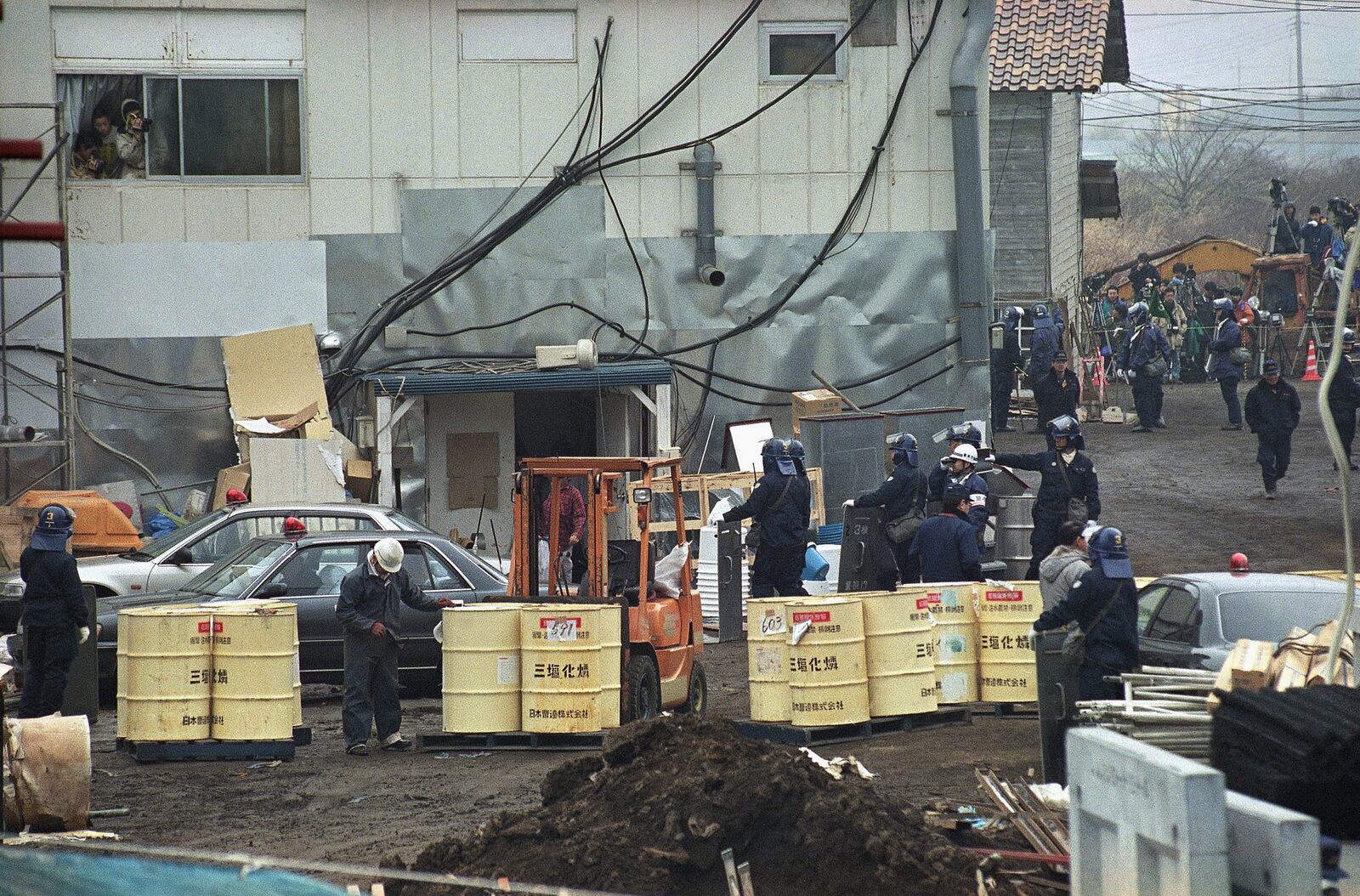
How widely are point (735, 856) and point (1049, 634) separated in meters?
3.13

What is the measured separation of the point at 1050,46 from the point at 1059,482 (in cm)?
1866

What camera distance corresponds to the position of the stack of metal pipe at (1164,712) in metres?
6.58

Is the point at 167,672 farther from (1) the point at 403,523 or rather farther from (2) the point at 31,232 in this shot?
(2) the point at 31,232

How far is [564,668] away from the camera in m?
10.7

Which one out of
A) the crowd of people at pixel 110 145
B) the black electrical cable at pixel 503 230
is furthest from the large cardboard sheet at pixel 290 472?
the crowd of people at pixel 110 145

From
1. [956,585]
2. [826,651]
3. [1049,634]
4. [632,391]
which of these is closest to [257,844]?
[826,651]

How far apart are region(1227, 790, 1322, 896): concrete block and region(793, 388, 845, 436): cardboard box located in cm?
1443

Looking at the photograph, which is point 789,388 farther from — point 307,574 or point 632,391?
point 307,574

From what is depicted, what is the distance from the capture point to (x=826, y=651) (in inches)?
426

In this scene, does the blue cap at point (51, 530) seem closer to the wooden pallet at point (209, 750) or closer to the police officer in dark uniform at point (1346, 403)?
the wooden pallet at point (209, 750)

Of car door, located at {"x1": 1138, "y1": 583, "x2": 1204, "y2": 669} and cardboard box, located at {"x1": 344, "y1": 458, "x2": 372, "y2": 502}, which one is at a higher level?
cardboard box, located at {"x1": 344, "y1": 458, "x2": 372, "y2": 502}

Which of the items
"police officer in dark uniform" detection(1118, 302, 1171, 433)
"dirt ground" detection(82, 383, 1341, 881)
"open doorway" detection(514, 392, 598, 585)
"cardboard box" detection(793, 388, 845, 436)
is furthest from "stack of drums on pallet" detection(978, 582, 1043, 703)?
"police officer in dark uniform" detection(1118, 302, 1171, 433)

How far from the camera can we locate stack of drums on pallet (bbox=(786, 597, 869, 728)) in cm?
1070

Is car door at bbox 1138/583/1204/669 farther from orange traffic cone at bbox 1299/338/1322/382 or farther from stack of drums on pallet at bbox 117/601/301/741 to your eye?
orange traffic cone at bbox 1299/338/1322/382
